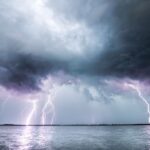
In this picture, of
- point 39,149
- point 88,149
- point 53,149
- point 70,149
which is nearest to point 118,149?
point 88,149

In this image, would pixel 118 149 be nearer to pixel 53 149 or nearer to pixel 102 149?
pixel 102 149

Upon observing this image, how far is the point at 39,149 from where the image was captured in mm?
60719

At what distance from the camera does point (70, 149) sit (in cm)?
6119

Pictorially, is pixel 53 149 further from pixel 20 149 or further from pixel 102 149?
pixel 102 149

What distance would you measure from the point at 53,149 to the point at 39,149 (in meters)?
3.72

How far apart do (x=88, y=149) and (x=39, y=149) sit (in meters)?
13.1

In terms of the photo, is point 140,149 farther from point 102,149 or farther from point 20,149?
point 20,149

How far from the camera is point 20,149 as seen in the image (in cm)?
6022

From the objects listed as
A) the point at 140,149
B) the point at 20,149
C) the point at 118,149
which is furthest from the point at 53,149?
the point at 140,149

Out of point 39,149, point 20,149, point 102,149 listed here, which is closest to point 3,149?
point 20,149

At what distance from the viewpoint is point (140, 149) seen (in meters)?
59.9

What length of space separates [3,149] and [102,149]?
25808 millimetres

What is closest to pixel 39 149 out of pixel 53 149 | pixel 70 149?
pixel 53 149

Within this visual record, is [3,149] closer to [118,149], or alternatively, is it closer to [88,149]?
[88,149]
